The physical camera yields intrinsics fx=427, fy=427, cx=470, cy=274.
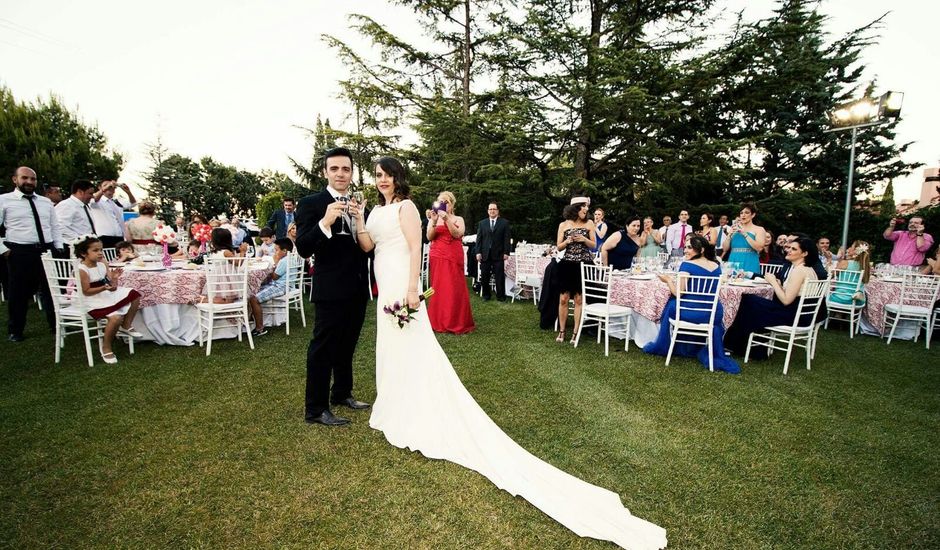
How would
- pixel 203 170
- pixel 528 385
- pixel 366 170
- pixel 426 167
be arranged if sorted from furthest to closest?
pixel 203 170, pixel 366 170, pixel 426 167, pixel 528 385

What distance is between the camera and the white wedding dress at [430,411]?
241 cm

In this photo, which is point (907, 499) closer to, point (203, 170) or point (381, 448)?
point (381, 448)

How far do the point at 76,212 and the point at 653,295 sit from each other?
7818mm

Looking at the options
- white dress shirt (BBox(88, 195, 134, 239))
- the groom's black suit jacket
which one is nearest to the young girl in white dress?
white dress shirt (BBox(88, 195, 134, 239))

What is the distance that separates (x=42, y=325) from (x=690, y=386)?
8.41 m

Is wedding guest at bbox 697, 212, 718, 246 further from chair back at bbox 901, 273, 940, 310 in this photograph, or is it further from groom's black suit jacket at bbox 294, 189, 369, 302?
groom's black suit jacket at bbox 294, 189, 369, 302

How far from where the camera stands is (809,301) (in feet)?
16.1

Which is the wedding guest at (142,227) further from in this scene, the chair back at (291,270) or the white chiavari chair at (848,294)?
the white chiavari chair at (848,294)

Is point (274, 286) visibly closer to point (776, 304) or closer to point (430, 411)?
point (430, 411)

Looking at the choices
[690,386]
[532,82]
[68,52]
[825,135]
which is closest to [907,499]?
[690,386]

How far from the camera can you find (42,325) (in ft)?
19.7

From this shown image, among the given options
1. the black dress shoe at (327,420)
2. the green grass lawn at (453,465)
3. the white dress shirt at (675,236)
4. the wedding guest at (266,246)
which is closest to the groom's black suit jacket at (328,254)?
the black dress shoe at (327,420)

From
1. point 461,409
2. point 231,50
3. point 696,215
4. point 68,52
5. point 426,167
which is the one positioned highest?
point 68,52

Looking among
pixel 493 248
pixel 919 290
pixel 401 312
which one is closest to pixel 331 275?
pixel 401 312
